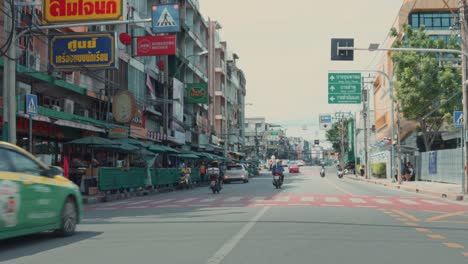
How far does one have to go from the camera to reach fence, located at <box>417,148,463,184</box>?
3603cm

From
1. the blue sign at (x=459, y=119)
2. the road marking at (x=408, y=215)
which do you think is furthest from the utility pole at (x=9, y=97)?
the blue sign at (x=459, y=119)

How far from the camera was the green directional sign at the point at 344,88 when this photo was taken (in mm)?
40375

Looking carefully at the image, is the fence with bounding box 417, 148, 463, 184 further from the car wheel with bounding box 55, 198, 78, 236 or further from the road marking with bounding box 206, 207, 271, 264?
the car wheel with bounding box 55, 198, 78, 236

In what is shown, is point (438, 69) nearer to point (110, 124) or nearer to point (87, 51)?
point (110, 124)

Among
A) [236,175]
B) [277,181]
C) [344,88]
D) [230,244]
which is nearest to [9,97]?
[230,244]

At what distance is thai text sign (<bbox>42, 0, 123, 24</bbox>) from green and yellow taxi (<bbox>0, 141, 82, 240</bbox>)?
12.5m

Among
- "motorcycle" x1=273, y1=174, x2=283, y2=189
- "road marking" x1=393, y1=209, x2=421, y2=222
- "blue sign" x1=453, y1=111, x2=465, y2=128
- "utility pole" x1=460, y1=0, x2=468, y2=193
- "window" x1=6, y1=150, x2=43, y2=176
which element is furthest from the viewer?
"motorcycle" x1=273, y1=174, x2=283, y2=189

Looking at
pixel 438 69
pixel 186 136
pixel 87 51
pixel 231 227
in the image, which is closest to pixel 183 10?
pixel 186 136

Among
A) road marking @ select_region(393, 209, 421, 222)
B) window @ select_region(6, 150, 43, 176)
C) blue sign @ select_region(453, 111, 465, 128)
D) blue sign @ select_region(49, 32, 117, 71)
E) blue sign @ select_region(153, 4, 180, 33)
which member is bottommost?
road marking @ select_region(393, 209, 421, 222)

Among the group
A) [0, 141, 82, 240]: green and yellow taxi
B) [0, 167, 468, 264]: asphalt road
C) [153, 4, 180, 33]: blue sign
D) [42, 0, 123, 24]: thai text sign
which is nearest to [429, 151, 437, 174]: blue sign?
[153, 4, 180, 33]: blue sign

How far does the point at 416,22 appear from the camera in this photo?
53.6 m

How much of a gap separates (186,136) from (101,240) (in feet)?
158

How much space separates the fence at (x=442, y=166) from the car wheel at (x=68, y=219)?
28.9 metres

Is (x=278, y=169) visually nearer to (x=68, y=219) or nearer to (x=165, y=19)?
(x=165, y=19)
